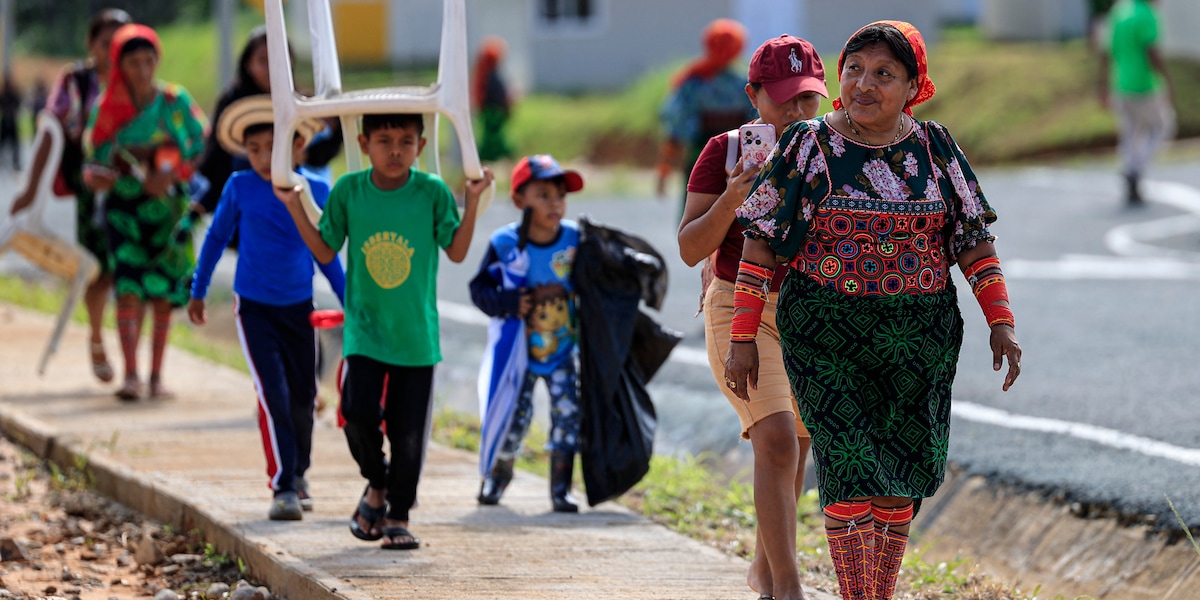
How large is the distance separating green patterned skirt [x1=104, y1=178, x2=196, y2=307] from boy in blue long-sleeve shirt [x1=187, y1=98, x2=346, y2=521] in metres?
2.50

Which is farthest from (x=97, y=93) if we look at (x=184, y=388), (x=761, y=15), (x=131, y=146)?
(x=761, y=15)

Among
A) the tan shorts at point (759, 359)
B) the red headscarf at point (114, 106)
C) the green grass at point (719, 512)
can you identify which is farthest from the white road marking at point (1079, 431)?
the red headscarf at point (114, 106)

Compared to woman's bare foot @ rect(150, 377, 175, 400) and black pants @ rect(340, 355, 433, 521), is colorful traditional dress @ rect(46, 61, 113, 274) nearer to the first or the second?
woman's bare foot @ rect(150, 377, 175, 400)

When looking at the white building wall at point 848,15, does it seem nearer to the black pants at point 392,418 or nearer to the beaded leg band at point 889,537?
the black pants at point 392,418

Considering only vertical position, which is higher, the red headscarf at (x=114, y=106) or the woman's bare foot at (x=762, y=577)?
the red headscarf at (x=114, y=106)

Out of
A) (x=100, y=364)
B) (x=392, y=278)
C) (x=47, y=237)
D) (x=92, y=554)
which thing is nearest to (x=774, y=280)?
(x=392, y=278)

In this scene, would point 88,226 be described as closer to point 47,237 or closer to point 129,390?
point 47,237

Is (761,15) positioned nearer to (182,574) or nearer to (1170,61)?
(1170,61)

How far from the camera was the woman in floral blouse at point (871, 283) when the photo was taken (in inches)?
165

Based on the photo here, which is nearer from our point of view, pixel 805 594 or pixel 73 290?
pixel 805 594

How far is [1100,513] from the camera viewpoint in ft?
19.3

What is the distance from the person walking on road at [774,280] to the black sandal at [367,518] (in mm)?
1531

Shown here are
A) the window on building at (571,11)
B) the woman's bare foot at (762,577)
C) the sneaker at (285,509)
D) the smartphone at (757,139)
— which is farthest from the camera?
the window on building at (571,11)

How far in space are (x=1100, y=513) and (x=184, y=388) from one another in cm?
532
